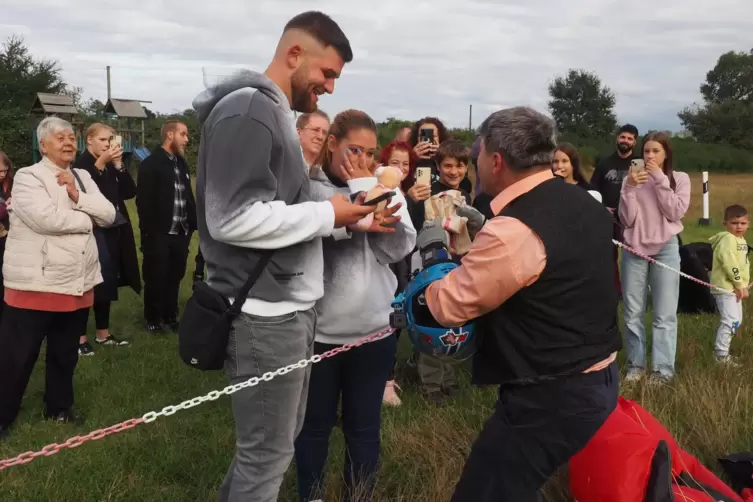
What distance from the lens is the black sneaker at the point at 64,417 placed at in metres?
4.36

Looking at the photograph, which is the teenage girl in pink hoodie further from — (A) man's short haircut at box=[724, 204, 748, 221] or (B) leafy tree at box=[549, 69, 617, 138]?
(B) leafy tree at box=[549, 69, 617, 138]

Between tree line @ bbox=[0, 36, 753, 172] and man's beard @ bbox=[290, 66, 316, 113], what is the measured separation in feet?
52.5

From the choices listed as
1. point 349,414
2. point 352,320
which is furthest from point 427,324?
point 349,414

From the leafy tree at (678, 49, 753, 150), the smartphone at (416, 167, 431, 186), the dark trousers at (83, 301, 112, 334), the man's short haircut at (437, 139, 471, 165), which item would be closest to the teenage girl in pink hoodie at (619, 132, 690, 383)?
the man's short haircut at (437, 139, 471, 165)

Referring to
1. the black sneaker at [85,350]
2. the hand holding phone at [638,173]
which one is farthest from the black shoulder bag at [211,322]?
the black sneaker at [85,350]

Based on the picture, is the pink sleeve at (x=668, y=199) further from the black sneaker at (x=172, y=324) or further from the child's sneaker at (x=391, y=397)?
the black sneaker at (x=172, y=324)

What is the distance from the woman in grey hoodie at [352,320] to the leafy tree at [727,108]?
4424 centimetres

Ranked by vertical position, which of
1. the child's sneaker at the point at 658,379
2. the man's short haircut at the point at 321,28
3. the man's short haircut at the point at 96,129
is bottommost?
the child's sneaker at the point at 658,379

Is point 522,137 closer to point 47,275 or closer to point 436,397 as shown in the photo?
point 436,397

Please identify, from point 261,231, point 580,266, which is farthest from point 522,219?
point 261,231

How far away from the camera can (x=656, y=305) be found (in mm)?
5176

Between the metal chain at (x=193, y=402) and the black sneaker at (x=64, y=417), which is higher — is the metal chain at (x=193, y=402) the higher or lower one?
the higher one

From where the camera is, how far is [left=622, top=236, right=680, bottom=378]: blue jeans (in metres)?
5.08

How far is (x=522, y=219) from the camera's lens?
2158 mm
